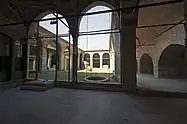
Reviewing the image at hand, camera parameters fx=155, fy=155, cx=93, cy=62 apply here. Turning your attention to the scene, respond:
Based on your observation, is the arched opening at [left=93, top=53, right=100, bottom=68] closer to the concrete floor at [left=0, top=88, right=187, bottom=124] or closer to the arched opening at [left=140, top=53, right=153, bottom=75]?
the arched opening at [left=140, top=53, right=153, bottom=75]

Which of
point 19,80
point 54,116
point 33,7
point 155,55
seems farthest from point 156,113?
point 155,55

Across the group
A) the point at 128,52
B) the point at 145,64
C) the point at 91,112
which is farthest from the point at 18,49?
the point at 145,64

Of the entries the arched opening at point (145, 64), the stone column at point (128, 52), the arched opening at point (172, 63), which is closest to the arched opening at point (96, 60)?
the arched opening at point (145, 64)

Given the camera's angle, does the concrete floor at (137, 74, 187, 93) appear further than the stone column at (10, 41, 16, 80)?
No

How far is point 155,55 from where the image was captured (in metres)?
12.2

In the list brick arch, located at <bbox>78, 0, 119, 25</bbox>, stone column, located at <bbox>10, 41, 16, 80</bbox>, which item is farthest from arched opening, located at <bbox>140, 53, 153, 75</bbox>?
stone column, located at <bbox>10, 41, 16, 80</bbox>

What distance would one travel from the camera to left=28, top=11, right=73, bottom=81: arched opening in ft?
27.2

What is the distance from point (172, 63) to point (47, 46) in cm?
1101

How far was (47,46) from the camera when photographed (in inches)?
592

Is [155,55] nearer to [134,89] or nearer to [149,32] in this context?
[149,32]

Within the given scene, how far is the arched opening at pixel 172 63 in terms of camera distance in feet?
35.9

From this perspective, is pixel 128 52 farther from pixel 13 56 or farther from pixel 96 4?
pixel 13 56

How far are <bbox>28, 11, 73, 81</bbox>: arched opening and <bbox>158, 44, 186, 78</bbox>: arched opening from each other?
263 inches

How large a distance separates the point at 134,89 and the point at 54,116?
3.79 meters
